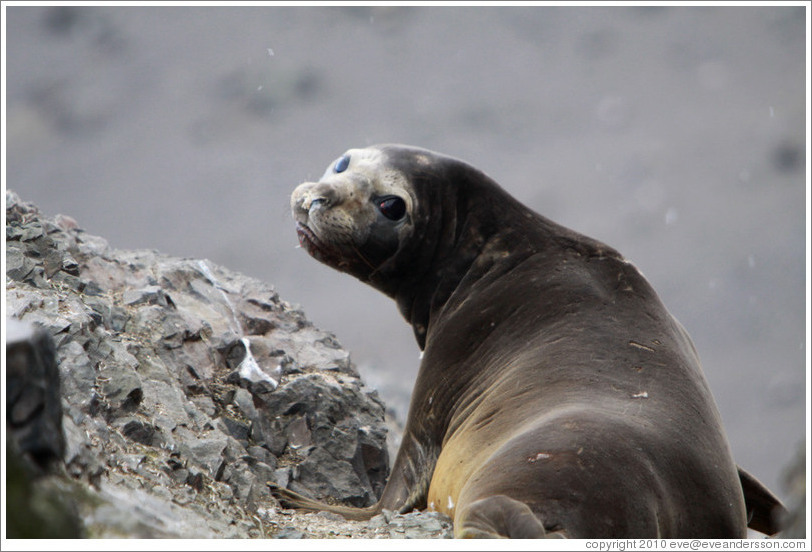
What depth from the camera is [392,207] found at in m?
5.28

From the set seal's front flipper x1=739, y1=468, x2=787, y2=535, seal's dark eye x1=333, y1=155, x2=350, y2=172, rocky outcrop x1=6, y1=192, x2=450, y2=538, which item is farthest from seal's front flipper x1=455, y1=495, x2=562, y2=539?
seal's dark eye x1=333, y1=155, x2=350, y2=172

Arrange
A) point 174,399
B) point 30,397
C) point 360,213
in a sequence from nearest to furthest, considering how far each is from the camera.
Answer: point 30,397 → point 174,399 → point 360,213

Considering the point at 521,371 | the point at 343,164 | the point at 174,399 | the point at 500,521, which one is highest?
the point at 343,164

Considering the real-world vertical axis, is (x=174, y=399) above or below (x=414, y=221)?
below

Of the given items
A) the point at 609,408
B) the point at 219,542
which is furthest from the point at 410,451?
the point at 219,542

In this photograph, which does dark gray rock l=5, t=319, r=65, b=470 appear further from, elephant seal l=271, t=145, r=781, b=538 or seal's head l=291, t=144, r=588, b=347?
seal's head l=291, t=144, r=588, b=347

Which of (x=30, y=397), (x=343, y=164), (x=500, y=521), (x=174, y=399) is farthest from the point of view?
(x=343, y=164)

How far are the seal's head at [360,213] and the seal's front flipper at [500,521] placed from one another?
2.51m

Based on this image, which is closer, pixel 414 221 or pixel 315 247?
pixel 414 221

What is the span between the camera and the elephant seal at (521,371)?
315cm

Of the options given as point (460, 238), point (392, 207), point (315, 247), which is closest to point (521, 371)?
point (460, 238)

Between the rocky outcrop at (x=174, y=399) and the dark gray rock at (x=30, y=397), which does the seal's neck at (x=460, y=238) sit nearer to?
the rocky outcrop at (x=174, y=399)

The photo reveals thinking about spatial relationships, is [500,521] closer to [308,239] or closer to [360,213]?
[360,213]

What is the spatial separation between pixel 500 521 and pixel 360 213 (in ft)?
8.98
